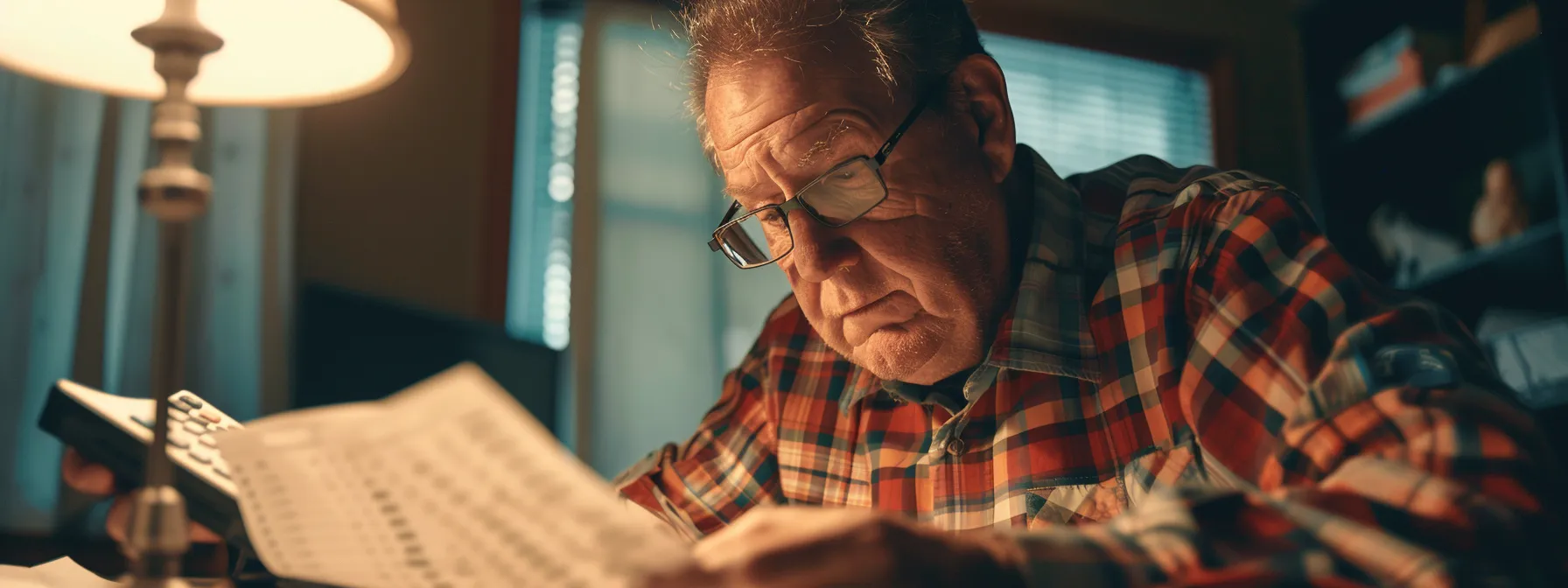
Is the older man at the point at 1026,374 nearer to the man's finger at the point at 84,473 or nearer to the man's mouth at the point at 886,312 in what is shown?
the man's mouth at the point at 886,312

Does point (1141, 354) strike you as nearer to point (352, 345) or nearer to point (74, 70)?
point (74, 70)

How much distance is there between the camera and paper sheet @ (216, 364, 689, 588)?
42 cm

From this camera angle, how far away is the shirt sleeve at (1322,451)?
41cm

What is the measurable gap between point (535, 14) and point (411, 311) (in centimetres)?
116

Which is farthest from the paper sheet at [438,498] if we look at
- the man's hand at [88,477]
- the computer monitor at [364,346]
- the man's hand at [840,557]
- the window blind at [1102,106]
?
the window blind at [1102,106]

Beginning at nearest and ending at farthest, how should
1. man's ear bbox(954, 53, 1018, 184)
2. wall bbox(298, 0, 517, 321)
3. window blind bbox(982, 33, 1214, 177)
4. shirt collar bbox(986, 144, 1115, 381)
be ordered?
shirt collar bbox(986, 144, 1115, 381)
man's ear bbox(954, 53, 1018, 184)
wall bbox(298, 0, 517, 321)
window blind bbox(982, 33, 1214, 177)

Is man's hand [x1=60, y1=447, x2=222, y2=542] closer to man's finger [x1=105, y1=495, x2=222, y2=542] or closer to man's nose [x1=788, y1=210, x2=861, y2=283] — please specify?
man's finger [x1=105, y1=495, x2=222, y2=542]

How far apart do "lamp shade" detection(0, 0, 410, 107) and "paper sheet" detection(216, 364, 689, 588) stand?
38 cm

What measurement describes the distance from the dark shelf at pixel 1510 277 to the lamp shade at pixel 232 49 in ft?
8.28

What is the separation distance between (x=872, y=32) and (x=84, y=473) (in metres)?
0.74

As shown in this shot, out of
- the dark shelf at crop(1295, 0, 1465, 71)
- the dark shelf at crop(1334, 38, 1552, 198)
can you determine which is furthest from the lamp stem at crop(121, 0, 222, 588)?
the dark shelf at crop(1295, 0, 1465, 71)

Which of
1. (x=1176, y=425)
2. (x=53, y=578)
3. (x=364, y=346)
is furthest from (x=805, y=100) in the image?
(x=364, y=346)

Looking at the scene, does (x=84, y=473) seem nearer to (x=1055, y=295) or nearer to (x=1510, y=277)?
(x=1055, y=295)

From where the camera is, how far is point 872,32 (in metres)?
1.00
